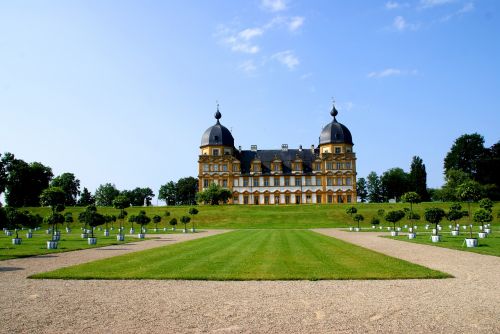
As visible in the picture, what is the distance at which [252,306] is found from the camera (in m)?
9.86

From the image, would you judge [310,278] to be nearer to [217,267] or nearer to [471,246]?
[217,267]

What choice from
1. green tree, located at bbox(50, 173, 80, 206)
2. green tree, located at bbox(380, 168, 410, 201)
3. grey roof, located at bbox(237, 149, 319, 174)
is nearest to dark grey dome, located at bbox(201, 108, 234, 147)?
grey roof, located at bbox(237, 149, 319, 174)

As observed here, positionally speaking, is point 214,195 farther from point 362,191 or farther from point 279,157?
point 362,191

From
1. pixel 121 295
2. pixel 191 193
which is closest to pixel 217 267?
pixel 121 295

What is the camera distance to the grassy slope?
2336 inches

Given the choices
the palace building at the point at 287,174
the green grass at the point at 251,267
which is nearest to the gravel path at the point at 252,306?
the green grass at the point at 251,267

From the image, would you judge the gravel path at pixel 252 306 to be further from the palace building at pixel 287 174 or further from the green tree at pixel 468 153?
the green tree at pixel 468 153

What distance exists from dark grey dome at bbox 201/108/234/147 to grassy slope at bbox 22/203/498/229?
2406 centimetres

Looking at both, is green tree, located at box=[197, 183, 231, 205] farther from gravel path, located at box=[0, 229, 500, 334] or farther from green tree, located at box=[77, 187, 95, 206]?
gravel path, located at box=[0, 229, 500, 334]

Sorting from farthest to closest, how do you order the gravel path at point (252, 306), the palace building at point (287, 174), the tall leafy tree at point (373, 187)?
the tall leafy tree at point (373, 187) → the palace building at point (287, 174) → the gravel path at point (252, 306)

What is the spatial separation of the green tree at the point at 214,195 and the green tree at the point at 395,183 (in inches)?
1859

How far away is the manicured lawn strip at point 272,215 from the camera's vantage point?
193ft

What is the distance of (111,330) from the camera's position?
314 inches

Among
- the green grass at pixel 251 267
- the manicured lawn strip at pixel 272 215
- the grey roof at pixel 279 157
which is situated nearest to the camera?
the green grass at pixel 251 267
